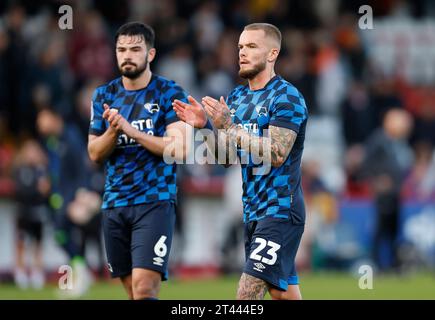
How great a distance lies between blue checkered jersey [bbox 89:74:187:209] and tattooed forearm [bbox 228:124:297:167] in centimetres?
119

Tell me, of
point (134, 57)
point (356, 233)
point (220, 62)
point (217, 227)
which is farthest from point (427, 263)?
point (134, 57)

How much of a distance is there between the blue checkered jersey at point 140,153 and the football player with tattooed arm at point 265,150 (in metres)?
0.83

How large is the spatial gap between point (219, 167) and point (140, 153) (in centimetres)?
957

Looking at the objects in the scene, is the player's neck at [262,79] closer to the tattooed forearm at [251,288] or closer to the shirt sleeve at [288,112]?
the shirt sleeve at [288,112]

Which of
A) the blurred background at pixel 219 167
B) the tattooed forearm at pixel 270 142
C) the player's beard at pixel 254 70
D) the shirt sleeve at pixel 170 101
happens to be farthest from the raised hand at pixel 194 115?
the blurred background at pixel 219 167

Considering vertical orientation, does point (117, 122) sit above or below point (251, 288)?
above

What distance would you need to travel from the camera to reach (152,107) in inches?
353

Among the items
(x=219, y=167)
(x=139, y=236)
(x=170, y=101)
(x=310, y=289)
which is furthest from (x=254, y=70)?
(x=219, y=167)

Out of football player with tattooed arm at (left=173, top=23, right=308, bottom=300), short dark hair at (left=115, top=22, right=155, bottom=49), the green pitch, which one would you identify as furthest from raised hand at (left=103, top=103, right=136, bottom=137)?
the green pitch

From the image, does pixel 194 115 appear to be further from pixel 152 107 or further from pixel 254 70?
pixel 152 107

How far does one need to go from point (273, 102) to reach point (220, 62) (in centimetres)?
1194

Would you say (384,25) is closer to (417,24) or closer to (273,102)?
(417,24)

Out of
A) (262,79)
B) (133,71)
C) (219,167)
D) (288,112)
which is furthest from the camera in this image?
(219,167)
